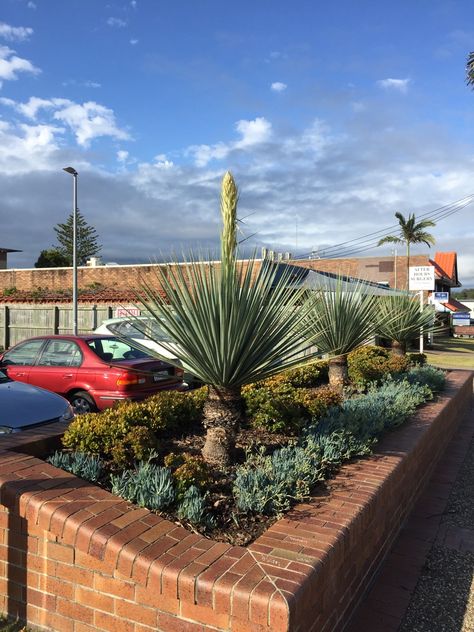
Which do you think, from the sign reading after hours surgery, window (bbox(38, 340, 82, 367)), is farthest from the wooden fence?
window (bbox(38, 340, 82, 367))

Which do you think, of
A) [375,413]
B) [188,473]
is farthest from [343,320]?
[188,473]

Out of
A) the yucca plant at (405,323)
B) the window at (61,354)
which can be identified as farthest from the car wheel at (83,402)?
the yucca plant at (405,323)

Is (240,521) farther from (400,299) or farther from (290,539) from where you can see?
(400,299)

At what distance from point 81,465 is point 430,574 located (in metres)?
2.59

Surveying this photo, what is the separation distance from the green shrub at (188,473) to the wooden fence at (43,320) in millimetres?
16316

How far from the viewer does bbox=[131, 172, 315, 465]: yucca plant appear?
11.6ft

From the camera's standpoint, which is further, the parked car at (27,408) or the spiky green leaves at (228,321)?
the parked car at (27,408)

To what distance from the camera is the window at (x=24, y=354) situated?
8.12 m

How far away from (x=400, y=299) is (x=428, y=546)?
718 cm

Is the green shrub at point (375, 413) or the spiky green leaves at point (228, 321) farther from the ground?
the spiky green leaves at point (228, 321)

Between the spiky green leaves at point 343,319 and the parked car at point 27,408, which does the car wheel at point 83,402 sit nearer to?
the parked car at point 27,408

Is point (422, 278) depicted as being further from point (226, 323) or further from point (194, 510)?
point (194, 510)

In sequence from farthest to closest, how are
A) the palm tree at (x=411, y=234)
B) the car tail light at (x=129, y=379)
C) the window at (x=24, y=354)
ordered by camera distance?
the palm tree at (x=411, y=234) < the window at (x=24, y=354) < the car tail light at (x=129, y=379)

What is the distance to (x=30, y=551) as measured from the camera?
2.81 meters
